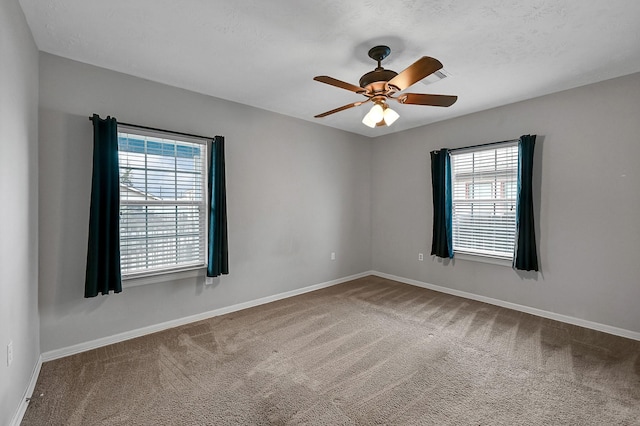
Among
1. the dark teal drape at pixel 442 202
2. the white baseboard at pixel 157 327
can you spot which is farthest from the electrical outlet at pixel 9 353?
the dark teal drape at pixel 442 202

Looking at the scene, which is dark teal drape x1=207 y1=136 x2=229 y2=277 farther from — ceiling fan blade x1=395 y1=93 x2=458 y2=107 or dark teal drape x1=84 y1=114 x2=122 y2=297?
ceiling fan blade x1=395 y1=93 x2=458 y2=107

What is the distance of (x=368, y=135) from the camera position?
17.9 feet

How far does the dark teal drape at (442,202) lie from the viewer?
14.2ft

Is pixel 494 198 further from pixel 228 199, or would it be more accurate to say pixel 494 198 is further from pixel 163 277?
pixel 163 277

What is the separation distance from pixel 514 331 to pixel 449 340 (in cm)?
82

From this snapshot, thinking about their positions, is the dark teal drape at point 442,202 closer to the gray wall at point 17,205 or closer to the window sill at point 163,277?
the window sill at point 163,277

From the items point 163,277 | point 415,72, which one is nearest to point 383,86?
point 415,72

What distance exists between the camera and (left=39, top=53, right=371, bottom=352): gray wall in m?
2.59

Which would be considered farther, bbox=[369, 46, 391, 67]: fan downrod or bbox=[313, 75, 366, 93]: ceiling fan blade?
bbox=[369, 46, 391, 67]: fan downrod

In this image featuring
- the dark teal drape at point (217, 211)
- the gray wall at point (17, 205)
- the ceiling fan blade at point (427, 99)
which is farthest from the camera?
the dark teal drape at point (217, 211)

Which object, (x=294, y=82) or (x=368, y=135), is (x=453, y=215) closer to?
(x=368, y=135)

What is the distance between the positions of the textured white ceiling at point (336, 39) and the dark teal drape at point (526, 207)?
70 cm

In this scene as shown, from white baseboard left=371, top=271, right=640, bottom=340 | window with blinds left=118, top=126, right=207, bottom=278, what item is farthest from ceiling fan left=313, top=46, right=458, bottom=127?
white baseboard left=371, top=271, right=640, bottom=340

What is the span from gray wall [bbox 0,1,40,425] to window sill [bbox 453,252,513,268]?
4.70m
